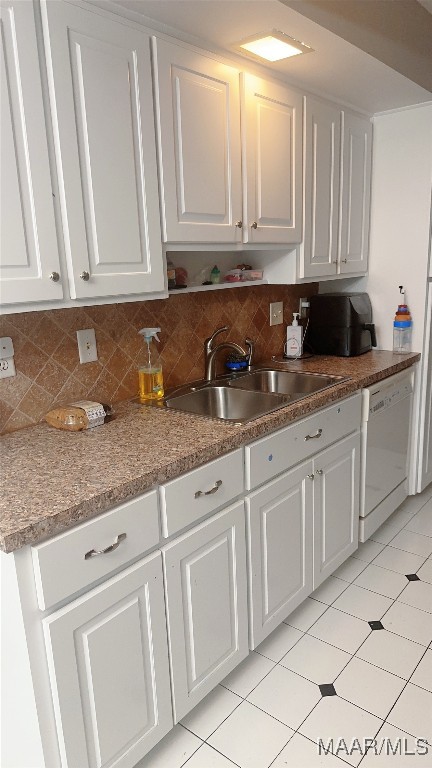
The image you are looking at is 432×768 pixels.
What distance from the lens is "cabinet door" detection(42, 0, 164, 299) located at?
1.33 metres

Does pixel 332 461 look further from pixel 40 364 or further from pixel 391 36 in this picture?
pixel 391 36

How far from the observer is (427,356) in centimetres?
279

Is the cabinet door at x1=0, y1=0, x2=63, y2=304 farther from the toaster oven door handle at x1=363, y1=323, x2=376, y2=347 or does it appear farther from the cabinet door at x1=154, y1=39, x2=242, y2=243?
the toaster oven door handle at x1=363, y1=323, x2=376, y2=347

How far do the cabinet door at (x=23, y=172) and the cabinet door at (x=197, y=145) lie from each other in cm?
42

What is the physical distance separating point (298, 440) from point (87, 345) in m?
0.83

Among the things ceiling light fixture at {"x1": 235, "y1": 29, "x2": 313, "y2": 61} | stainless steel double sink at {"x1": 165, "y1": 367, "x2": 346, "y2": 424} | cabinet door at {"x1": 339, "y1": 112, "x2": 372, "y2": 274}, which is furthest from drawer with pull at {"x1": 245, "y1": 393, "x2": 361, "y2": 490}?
ceiling light fixture at {"x1": 235, "y1": 29, "x2": 313, "y2": 61}

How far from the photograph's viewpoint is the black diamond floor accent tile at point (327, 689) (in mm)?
1742

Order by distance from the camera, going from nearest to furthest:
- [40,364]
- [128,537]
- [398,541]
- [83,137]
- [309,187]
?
[128,537], [83,137], [40,364], [309,187], [398,541]

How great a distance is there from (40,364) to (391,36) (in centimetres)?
199

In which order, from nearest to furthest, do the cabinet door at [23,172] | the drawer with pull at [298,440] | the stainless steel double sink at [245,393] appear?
the cabinet door at [23,172] < the drawer with pull at [298,440] < the stainless steel double sink at [245,393]

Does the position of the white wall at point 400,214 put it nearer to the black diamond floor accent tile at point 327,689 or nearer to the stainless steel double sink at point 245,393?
the stainless steel double sink at point 245,393

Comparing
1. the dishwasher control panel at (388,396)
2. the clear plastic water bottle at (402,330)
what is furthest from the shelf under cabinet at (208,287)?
the clear plastic water bottle at (402,330)

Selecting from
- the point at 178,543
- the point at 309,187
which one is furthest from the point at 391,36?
the point at 178,543

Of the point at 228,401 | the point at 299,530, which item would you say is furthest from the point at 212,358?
the point at 299,530
